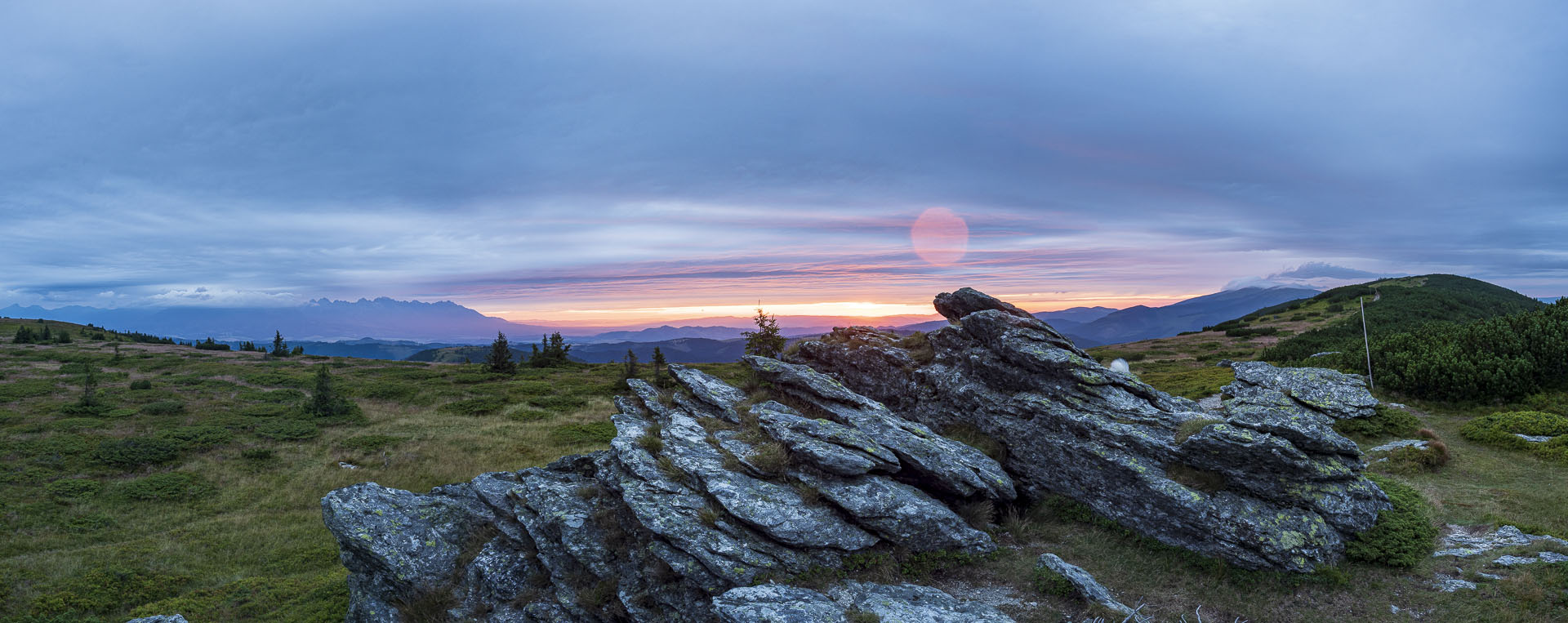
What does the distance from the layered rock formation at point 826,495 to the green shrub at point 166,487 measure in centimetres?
1915

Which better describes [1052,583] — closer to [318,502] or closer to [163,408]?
[318,502]

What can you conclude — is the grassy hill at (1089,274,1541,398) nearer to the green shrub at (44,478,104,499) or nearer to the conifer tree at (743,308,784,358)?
the conifer tree at (743,308,784,358)

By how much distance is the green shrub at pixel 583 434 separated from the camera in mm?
41281

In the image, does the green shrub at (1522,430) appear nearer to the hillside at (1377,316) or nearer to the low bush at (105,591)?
the hillside at (1377,316)

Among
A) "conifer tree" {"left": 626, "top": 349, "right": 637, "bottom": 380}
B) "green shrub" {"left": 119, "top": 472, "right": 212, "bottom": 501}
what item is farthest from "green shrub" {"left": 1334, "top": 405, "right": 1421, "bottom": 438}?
"green shrub" {"left": 119, "top": 472, "right": 212, "bottom": 501}

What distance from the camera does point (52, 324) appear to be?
9750 centimetres

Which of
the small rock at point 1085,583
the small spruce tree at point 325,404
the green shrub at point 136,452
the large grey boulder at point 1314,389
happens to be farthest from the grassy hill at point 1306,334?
the green shrub at point 136,452

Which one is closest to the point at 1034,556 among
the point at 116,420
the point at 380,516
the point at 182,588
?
the point at 380,516

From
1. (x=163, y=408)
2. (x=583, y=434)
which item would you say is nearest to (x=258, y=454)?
(x=163, y=408)

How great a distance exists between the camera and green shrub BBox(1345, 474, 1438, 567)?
13844 mm

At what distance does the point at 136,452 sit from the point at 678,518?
4027 centimetres

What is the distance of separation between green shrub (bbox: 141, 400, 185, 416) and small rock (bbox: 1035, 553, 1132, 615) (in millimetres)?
59646

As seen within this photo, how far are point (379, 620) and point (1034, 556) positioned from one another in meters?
19.2

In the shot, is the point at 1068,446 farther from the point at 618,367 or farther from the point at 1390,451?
the point at 618,367
